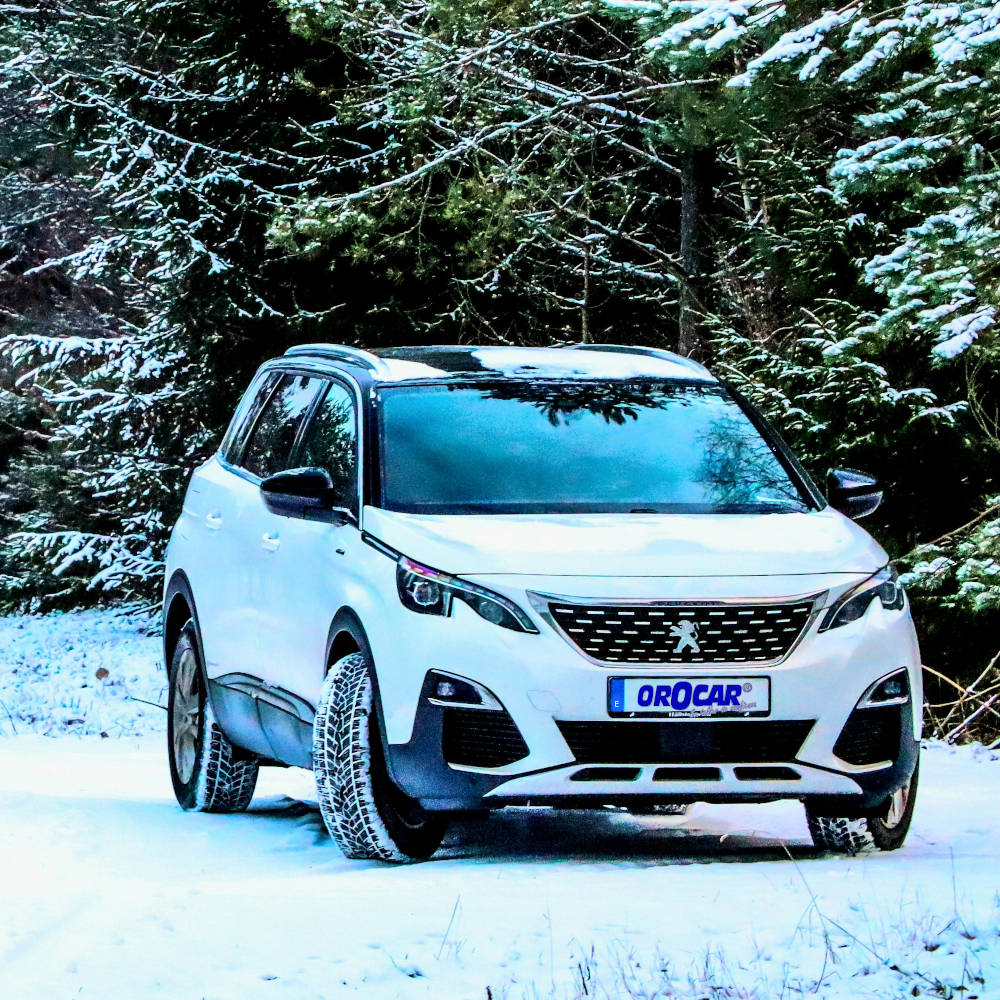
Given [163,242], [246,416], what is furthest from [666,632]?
[163,242]

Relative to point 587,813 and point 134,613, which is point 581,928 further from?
point 134,613

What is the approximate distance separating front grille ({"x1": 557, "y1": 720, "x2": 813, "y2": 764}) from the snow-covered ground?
381 mm

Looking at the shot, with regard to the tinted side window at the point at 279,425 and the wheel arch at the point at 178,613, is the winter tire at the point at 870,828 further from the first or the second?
the wheel arch at the point at 178,613

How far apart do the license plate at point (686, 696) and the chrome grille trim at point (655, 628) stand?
57 mm

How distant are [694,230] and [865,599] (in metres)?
12.6

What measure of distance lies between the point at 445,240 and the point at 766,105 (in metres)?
10.2

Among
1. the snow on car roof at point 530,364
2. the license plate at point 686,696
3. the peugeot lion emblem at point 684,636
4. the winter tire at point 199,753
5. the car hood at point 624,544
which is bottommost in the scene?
the winter tire at point 199,753

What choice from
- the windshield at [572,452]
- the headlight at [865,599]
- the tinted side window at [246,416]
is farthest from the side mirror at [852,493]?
the tinted side window at [246,416]

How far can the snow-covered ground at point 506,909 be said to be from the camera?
18.0ft

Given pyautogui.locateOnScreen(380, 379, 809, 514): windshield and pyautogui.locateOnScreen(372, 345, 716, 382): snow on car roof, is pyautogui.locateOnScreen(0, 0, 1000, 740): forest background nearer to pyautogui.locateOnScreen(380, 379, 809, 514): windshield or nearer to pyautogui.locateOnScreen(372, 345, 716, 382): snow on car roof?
pyautogui.locateOnScreen(372, 345, 716, 382): snow on car roof

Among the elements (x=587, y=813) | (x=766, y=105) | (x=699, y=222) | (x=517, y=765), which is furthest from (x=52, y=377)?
(x=517, y=765)

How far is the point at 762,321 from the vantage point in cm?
1698

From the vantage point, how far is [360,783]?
7254mm

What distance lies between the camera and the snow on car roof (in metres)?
8.59
